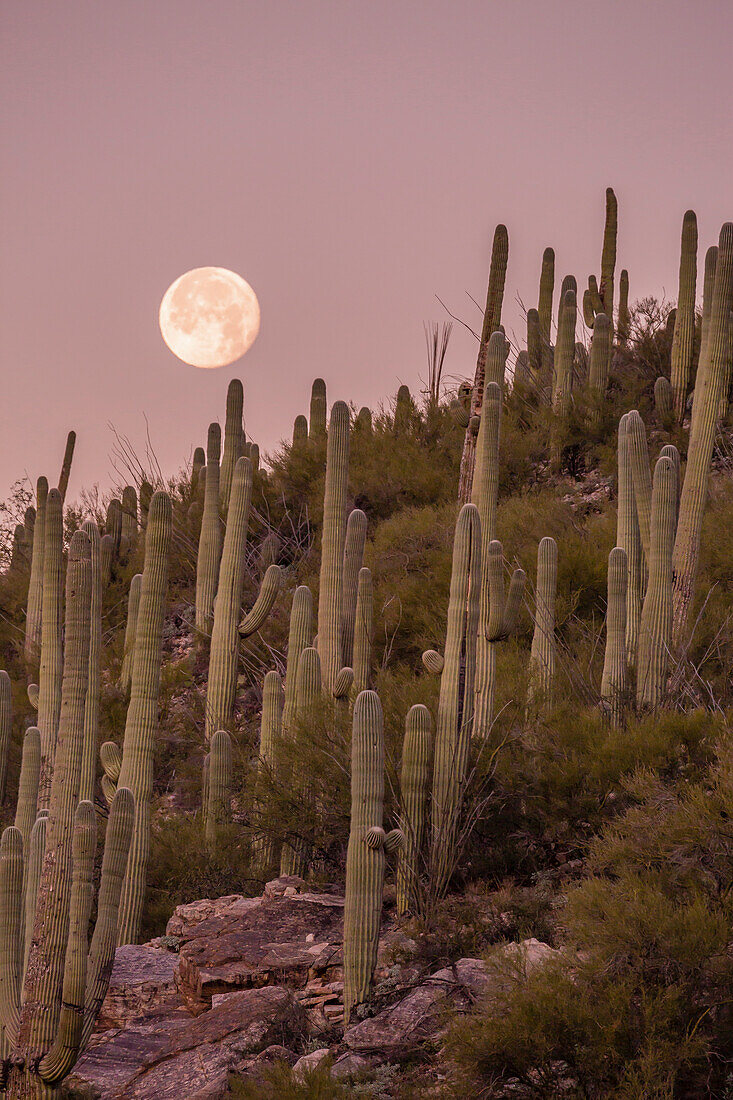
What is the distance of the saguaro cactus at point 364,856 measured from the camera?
6.46 m

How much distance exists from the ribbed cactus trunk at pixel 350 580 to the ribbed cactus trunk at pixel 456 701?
2.39 meters

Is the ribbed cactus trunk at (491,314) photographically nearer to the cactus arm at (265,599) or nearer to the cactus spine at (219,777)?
the cactus arm at (265,599)

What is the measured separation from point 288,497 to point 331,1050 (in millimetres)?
11623

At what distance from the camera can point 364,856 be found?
668 centimetres

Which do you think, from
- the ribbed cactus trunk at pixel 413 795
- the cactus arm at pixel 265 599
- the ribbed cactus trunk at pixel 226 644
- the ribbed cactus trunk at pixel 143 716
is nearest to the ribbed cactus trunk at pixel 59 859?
the ribbed cactus trunk at pixel 143 716

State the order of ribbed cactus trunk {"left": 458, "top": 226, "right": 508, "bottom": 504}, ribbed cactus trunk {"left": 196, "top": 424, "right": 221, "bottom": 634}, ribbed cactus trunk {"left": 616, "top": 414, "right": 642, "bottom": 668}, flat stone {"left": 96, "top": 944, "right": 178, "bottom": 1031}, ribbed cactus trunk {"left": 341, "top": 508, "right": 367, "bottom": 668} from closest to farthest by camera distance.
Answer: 1. flat stone {"left": 96, "top": 944, "right": 178, "bottom": 1031}
2. ribbed cactus trunk {"left": 616, "top": 414, "right": 642, "bottom": 668}
3. ribbed cactus trunk {"left": 458, "top": 226, "right": 508, "bottom": 504}
4. ribbed cactus trunk {"left": 341, "top": 508, "right": 367, "bottom": 668}
5. ribbed cactus trunk {"left": 196, "top": 424, "right": 221, "bottom": 634}

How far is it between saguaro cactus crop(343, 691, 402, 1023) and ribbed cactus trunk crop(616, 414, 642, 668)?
265 centimetres

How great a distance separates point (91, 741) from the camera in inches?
320

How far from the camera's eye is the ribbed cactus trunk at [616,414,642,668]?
8.72 m

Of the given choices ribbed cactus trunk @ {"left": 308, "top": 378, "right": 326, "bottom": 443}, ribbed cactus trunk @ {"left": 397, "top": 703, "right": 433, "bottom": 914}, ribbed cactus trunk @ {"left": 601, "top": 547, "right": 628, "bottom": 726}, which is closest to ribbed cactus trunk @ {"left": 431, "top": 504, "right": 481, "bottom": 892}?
ribbed cactus trunk @ {"left": 397, "top": 703, "right": 433, "bottom": 914}

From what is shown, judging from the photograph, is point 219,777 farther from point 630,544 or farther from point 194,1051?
point 630,544

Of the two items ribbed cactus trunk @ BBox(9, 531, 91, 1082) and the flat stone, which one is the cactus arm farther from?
ribbed cactus trunk @ BBox(9, 531, 91, 1082)

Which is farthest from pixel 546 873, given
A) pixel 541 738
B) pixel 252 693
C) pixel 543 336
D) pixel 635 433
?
pixel 543 336

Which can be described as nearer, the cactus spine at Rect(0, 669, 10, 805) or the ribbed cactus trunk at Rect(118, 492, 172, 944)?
the ribbed cactus trunk at Rect(118, 492, 172, 944)
